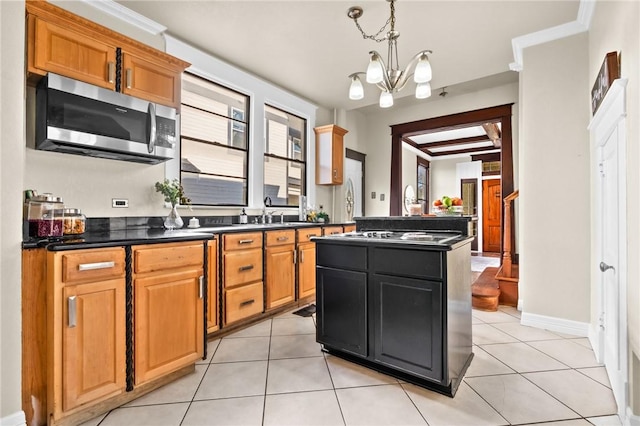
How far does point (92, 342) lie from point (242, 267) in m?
1.33

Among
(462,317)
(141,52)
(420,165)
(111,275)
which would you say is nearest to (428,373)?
(462,317)

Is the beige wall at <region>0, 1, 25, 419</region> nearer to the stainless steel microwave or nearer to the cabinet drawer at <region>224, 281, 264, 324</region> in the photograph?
the stainless steel microwave

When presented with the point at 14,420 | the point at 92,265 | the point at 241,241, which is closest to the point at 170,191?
the point at 241,241

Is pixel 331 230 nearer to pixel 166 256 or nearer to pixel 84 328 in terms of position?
pixel 166 256

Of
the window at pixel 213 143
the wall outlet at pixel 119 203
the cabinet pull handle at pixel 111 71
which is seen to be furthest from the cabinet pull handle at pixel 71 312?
the window at pixel 213 143

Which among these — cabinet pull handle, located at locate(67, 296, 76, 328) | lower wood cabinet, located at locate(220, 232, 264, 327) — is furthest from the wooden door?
cabinet pull handle, located at locate(67, 296, 76, 328)

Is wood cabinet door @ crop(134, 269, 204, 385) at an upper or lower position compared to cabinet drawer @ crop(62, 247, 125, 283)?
lower

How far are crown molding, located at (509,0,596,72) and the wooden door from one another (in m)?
5.89

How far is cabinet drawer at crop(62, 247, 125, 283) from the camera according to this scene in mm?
1521

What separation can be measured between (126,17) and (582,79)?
4.00m

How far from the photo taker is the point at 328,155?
475 cm

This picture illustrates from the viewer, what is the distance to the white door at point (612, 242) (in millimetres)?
1675

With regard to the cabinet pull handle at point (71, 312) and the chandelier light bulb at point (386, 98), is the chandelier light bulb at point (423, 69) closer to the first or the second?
the chandelier light bulb at point (386, 98)

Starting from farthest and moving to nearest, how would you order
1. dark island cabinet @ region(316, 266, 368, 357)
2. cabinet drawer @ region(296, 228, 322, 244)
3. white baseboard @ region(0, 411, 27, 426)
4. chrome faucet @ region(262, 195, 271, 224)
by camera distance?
chrome faucet @ region(262, 195, 271, 224), cabinet drawer @ region(296, 228, 322, 244), dark island cabinet @ region(316, 266, 368, 357), white baseboard @ region(0, 411, 27, 426)
